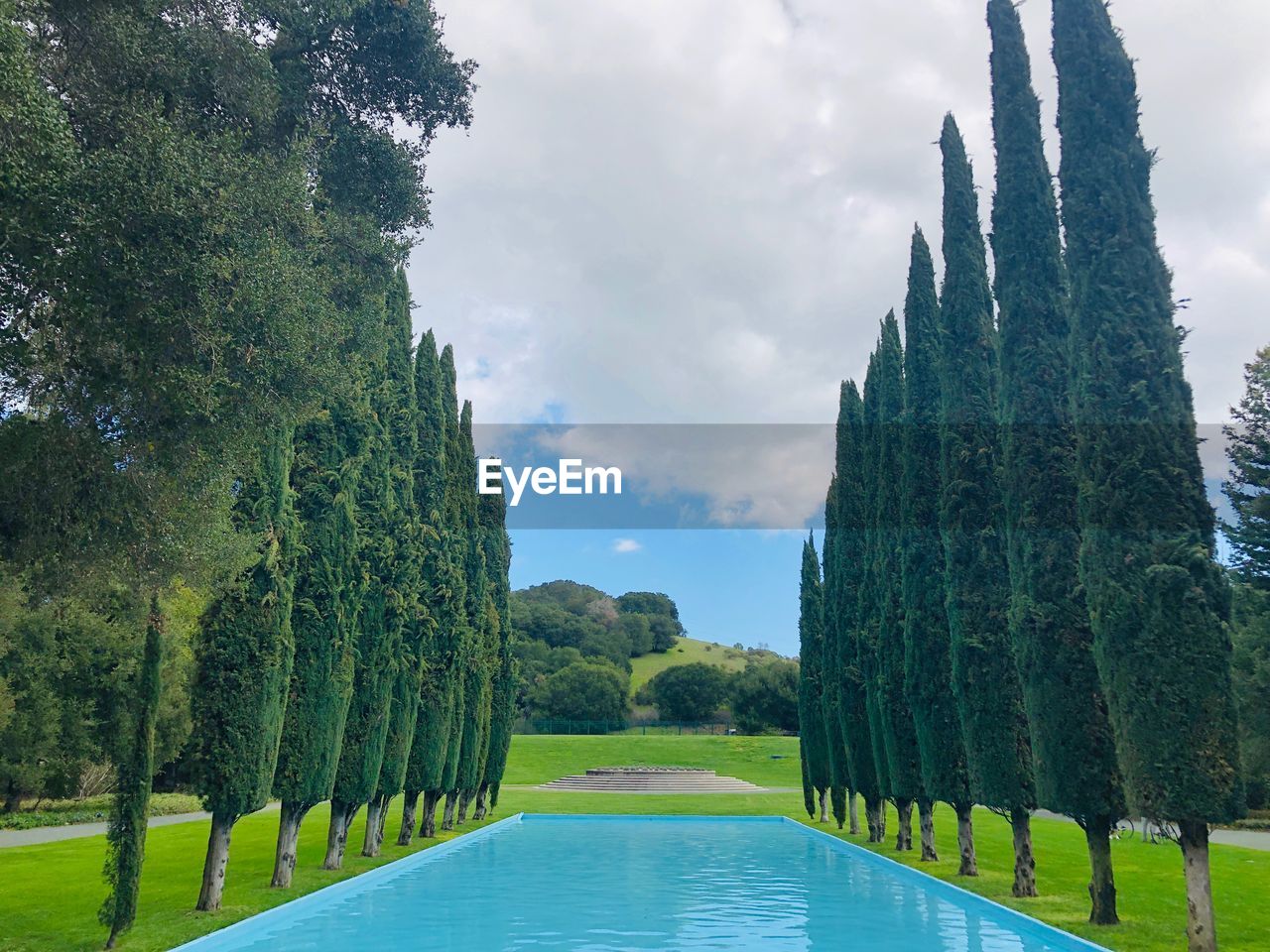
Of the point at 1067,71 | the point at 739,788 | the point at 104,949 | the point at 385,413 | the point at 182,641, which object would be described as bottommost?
the point at 739,788

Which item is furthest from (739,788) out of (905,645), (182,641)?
(905,645)

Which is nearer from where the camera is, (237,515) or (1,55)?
(1,55)

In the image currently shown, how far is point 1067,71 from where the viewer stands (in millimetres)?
13234

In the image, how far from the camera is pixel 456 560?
25.5m

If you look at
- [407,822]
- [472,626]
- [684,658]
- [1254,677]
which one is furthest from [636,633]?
[407,822]

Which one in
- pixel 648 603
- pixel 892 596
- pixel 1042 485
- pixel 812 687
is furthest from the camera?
pixel 648 603

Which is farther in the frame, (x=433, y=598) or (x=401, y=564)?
(x=433, y=598)

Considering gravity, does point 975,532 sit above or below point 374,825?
above

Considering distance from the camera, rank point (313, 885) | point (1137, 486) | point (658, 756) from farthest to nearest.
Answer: point (658, 756)
point (313, 885)
point (1137, 486)

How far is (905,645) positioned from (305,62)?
16.4 m

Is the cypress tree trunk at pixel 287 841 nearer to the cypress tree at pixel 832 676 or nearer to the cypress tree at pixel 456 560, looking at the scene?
the cypress tree at pixel 456 560

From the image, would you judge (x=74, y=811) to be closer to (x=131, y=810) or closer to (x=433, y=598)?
(x=433, y=598)

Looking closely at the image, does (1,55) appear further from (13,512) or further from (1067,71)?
(1067,71)

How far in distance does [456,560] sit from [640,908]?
12623mm
